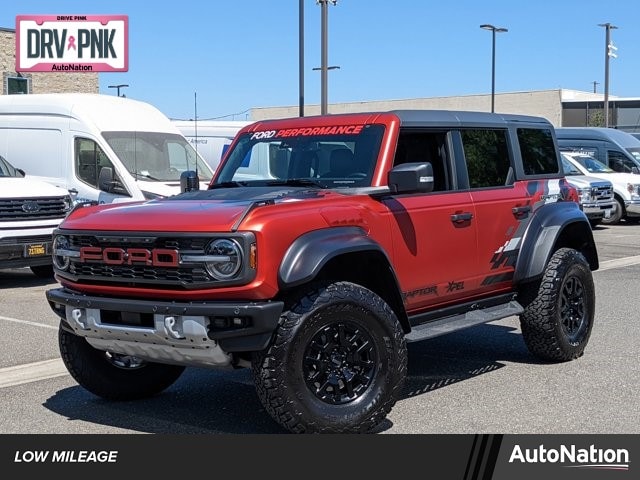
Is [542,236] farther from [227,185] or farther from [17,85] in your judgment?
[17,85]

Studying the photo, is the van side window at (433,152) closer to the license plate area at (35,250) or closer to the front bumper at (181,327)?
the front bumper at (181,327)

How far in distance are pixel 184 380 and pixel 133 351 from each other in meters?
1.75

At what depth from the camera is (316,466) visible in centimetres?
484

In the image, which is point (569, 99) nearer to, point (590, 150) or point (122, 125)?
point (590, 150)

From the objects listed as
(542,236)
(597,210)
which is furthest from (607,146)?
(542,236)

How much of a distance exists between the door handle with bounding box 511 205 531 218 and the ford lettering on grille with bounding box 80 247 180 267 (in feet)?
9.71

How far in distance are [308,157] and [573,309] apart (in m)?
2.56

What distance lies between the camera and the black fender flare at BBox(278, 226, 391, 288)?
524 cm

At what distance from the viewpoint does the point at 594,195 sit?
21.5m

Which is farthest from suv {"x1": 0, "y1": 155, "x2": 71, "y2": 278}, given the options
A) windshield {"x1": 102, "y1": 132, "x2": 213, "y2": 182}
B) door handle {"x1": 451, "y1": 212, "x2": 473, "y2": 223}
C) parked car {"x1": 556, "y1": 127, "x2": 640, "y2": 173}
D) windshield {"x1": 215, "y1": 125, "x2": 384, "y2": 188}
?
parked car {"x1": 556, "y1": 127, "x2": 640, "y2": 173}

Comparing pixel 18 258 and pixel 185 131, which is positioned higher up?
pixel 185 131

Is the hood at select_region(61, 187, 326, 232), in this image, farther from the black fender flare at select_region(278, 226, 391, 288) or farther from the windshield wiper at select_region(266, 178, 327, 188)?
the black fender flare at select_region(278, 226, 391, 288)

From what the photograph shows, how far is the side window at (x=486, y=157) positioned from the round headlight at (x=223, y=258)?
2419 mm

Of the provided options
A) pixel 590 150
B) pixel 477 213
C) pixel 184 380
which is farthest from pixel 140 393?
pixel 590 150
